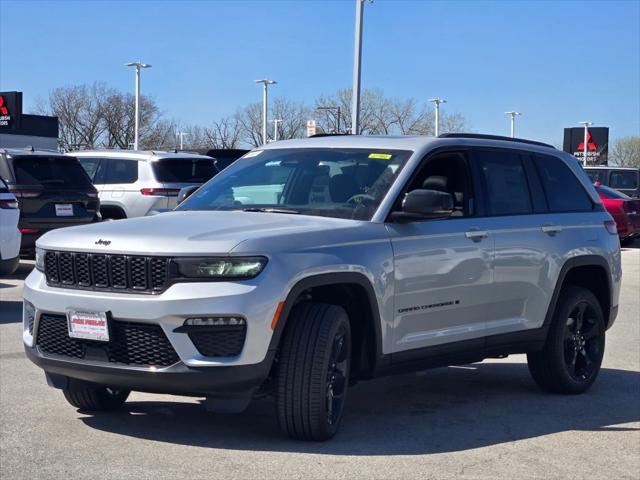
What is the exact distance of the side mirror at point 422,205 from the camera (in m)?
6.57

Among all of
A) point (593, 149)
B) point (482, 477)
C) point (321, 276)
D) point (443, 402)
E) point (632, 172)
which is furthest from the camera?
point (593, 149)

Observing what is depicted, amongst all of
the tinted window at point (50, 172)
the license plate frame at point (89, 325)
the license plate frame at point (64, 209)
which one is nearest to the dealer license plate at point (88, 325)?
the license plate frame at point (89, 325)

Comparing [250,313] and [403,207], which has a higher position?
[403,207]

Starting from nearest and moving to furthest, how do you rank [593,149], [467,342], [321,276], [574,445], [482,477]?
[482,477]
[321,276]
[574,445]
[467,342]
[593,149]

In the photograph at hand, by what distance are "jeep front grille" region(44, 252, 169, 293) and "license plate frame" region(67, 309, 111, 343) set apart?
0.15m

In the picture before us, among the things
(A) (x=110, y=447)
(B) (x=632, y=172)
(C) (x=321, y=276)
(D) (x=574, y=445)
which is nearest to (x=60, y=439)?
(A) (x=110, y=447)

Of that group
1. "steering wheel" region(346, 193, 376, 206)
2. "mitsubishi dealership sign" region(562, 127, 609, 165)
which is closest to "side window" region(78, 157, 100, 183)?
"steering wheel" region(346, 193, 376, 206)

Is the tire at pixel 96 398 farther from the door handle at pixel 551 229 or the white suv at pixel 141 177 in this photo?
the white suv at pixel 141 177

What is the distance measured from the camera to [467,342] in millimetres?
7180

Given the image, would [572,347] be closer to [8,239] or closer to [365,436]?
[365,436]

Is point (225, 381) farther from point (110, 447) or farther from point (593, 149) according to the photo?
point (593, 149)

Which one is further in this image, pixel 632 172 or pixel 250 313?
pixel 632 172

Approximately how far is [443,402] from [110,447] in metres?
2.58

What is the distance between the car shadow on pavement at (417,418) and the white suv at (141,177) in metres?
11.0
